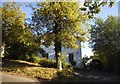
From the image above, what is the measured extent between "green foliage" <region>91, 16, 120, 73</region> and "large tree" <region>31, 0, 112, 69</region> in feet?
30.0

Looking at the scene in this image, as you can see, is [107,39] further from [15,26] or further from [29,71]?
[29,71]

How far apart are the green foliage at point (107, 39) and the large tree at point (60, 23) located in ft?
30.0

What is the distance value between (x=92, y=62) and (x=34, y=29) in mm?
13648

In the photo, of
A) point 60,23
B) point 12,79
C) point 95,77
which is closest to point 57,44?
point 60,23

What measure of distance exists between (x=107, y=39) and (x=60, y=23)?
1290 cm

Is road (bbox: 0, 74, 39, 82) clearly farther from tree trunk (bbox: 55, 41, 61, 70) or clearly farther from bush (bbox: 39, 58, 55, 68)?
bush (bbox: 39, 58, 55, 68)

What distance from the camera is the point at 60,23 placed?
21734 mm

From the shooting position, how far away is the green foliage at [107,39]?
31125mm

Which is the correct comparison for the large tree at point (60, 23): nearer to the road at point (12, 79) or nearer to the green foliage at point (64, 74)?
the green foliage at point (64, 74)

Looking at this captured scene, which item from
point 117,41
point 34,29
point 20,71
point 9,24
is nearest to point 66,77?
point 20,71

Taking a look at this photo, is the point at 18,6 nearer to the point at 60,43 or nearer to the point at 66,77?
the point at 60,43

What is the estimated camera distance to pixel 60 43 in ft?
73.7

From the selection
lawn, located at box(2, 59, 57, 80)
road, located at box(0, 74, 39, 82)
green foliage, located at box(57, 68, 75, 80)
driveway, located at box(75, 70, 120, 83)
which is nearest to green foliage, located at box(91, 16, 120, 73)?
driveway, located at box(75, 70, 120, 83)

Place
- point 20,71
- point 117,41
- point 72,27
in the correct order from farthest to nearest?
point 117,41, point 72,27, point 20,71
